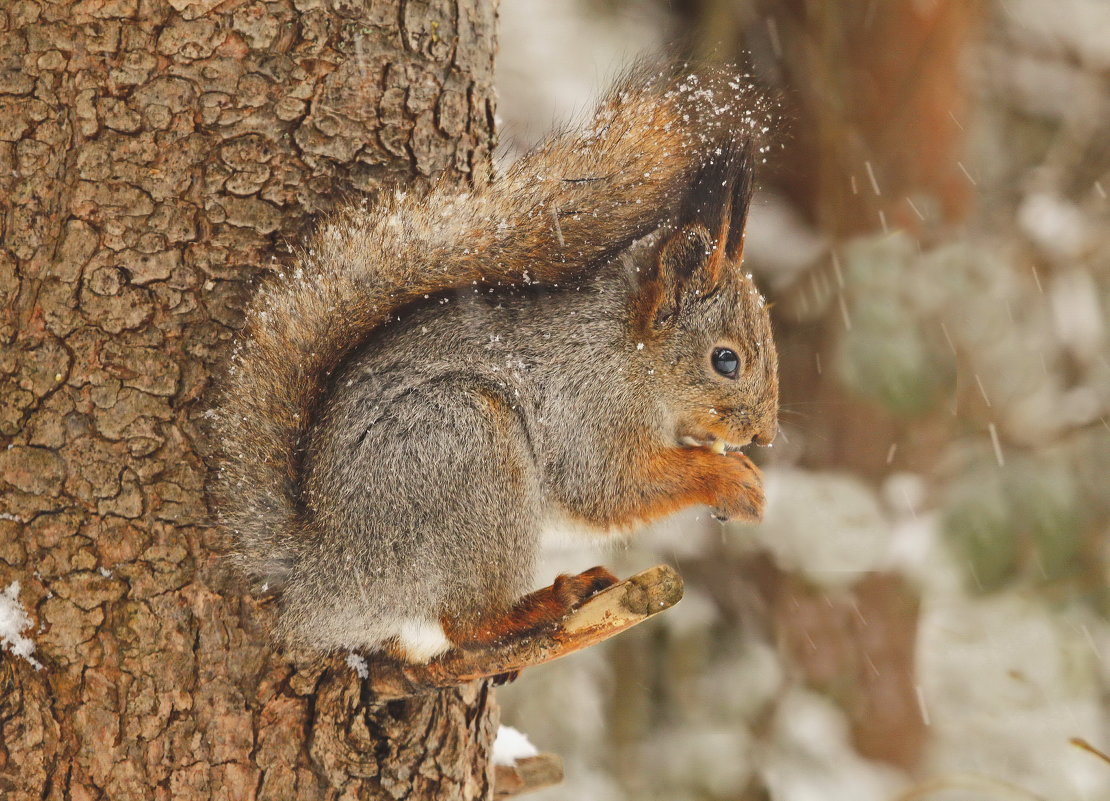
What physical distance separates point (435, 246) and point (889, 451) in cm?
193

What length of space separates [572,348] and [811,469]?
1.45 m

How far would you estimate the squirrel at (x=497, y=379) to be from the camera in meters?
1.42

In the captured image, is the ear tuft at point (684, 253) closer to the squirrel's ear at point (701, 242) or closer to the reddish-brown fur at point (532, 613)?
the squirrel's ear at point (701, 242)

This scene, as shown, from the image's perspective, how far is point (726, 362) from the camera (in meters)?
1.80

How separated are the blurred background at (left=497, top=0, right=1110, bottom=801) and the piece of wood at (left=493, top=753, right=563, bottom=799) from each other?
3.23 ft

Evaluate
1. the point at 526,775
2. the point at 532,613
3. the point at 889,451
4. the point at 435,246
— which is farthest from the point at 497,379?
the point at 889,451

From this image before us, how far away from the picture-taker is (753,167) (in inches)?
63.9

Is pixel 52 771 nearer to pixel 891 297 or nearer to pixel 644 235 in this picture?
pixel 644 235

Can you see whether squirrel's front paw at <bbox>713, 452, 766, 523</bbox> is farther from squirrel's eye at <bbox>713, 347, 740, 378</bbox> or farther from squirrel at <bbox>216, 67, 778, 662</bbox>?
squirrel's eye at <bbox>713, 347, 740, 378</bbox>

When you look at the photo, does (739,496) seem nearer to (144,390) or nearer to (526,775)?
(526,775)

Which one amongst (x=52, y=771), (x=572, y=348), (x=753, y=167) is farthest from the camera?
(x=572, y=348)

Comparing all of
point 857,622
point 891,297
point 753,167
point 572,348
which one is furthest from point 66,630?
point 857,622

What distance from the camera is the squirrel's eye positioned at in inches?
70.7

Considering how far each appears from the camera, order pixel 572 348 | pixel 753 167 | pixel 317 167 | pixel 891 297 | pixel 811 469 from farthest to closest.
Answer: pixel 811 469 < pixel 891 297 < pixel 572 348 < pixel 753 167 < pixel 317 167
